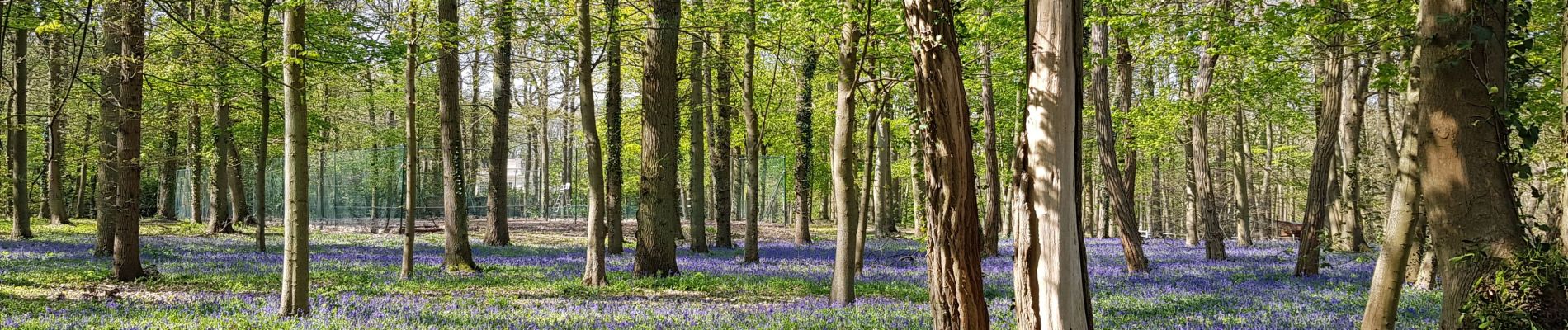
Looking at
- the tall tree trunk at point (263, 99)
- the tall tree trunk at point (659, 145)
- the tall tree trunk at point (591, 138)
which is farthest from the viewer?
the tall tree trunk at point (659, 145)

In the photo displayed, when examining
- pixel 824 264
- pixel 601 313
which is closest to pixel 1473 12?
pixel 601 313

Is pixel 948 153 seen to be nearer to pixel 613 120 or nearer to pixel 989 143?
pixel 613 120

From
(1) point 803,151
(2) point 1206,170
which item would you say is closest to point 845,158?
(2) point 1206,170

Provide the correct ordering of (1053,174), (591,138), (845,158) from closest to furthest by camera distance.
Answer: (1053,174), (845,158), (591,138)

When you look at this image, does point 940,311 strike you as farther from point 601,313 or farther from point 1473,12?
point 601,313

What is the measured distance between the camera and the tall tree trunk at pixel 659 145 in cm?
1142

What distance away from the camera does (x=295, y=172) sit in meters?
6.81

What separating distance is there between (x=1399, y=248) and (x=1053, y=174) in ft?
8.18

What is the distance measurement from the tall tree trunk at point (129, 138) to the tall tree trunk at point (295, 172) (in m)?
4.28

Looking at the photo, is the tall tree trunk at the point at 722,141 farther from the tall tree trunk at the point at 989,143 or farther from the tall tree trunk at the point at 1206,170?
the tall tree trunk at the point at 1206,170

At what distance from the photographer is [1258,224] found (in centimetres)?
3962

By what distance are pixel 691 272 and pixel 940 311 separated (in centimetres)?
831

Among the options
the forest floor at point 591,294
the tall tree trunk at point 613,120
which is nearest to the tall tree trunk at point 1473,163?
the forest floor at point 591,294

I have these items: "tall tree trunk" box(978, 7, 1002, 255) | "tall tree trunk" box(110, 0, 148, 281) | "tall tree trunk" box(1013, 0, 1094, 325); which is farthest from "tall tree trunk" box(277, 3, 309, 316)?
"tall tree trunk" box(978, 7, 1002, 255)
